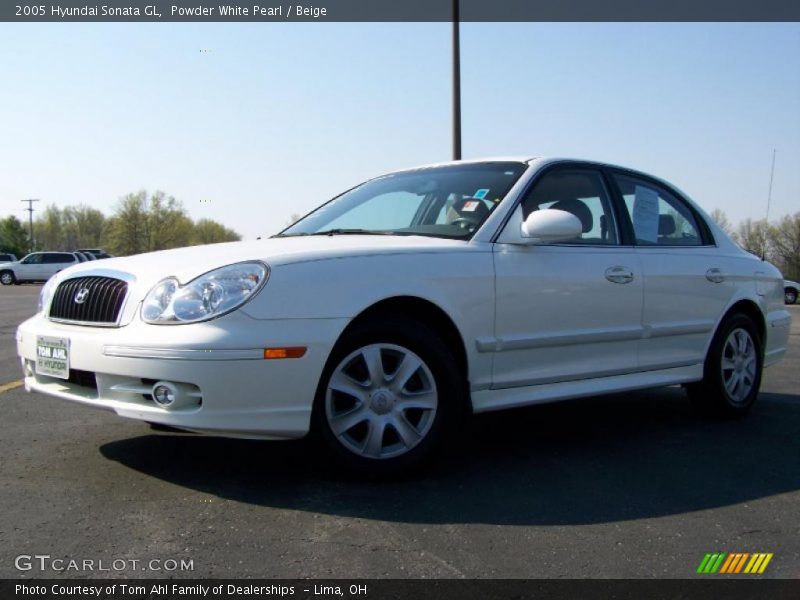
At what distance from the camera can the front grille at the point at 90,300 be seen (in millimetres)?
3496

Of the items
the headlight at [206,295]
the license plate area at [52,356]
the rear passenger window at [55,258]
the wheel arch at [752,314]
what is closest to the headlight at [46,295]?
the license plate area at [52,356]

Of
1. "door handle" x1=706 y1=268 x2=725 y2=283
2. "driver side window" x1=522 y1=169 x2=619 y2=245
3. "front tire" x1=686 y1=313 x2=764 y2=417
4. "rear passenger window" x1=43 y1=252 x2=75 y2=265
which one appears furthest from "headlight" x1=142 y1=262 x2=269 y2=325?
"rear passenger window" x1=43 y1=252 x2=75 y2=265

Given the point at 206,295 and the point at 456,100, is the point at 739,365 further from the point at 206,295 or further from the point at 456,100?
the point at 456,100

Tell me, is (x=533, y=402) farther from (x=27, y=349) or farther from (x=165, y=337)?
(x=27, y=349)

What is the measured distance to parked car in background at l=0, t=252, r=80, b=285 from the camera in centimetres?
4097

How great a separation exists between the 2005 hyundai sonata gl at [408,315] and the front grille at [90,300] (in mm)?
11

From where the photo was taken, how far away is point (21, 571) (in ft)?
8.16

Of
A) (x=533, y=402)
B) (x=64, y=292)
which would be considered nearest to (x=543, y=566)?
(x=533, y=402)

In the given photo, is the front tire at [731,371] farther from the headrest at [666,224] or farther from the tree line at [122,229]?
the tree line at [122,229]

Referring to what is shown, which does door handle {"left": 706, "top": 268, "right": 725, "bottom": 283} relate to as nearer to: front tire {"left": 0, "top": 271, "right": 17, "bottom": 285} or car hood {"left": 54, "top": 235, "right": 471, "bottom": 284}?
car hood {"left": 54, "top": 235, "right": 471, "bottom": 284}

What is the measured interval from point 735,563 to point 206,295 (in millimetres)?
2222

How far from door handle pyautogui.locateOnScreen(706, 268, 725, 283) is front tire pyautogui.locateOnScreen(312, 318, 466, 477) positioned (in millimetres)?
2325

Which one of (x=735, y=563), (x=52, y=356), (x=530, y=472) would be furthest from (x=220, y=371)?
(x=735, y=563)
